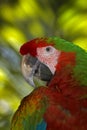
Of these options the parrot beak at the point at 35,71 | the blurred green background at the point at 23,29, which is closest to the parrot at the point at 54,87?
the parrot beak at the point at 35,71

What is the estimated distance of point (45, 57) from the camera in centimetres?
129

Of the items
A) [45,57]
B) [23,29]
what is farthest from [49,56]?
[23,29]

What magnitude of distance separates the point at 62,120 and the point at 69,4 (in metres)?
1.36

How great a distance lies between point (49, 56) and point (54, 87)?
3.7 inches

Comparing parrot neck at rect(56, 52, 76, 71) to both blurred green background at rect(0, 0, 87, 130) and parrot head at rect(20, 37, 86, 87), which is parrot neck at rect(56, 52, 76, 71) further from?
blurred green background at rect(0, 0, 87, 130)

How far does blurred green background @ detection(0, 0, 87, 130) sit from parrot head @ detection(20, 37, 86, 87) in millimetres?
737

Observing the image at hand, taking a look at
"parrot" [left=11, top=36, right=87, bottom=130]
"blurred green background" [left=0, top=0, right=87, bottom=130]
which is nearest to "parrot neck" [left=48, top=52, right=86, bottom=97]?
"parrot" [left=11, top=36, right=87, bottom=130]

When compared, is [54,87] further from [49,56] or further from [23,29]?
[23,29]

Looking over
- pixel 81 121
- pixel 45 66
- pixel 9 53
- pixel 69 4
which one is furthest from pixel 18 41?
pixel 81 121

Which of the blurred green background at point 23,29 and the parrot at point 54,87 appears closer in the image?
the parrot at point 54,87

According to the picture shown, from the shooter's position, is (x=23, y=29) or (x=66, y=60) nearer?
(x=66, y=60)

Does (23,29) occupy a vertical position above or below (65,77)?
above

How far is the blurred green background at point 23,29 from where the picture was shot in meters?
2.08

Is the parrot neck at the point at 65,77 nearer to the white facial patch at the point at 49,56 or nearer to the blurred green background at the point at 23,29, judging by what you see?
the white facial patch at the point at 49,56
